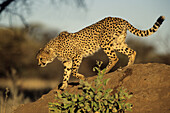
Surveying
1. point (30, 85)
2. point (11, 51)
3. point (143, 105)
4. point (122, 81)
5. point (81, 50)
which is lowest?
point (143, 105)

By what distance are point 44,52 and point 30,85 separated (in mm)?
11813

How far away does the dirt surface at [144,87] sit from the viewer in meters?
3.75

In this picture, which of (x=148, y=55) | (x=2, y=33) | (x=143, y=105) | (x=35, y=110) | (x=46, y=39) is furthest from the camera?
(x=46, y=39)

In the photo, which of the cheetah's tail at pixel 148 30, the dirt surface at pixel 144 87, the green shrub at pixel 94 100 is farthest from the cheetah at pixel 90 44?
the green shrub at pixel 94 100

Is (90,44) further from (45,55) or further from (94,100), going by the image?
(94,100)

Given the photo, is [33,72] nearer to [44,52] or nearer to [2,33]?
[2,33]

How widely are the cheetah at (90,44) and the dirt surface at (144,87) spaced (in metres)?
1.02

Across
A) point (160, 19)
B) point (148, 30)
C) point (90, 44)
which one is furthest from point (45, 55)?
point (160, 19)

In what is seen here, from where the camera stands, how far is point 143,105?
12.5ft

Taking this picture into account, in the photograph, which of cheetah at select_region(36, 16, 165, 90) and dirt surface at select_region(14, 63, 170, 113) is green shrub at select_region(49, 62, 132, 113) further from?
cheetah at select_region(36, 16, 165, 90)

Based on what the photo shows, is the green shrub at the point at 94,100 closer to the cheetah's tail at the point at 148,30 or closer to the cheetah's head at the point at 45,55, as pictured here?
the cheetah's head at the point at 45,55

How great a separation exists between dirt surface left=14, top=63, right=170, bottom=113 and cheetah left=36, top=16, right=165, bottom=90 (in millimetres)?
1016

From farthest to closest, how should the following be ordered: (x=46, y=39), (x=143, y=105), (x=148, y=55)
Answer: (x=46, y=39)
(x=148, y=55)
(x=143, y=105)

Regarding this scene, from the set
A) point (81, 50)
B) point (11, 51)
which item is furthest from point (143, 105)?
point (11, 51)
